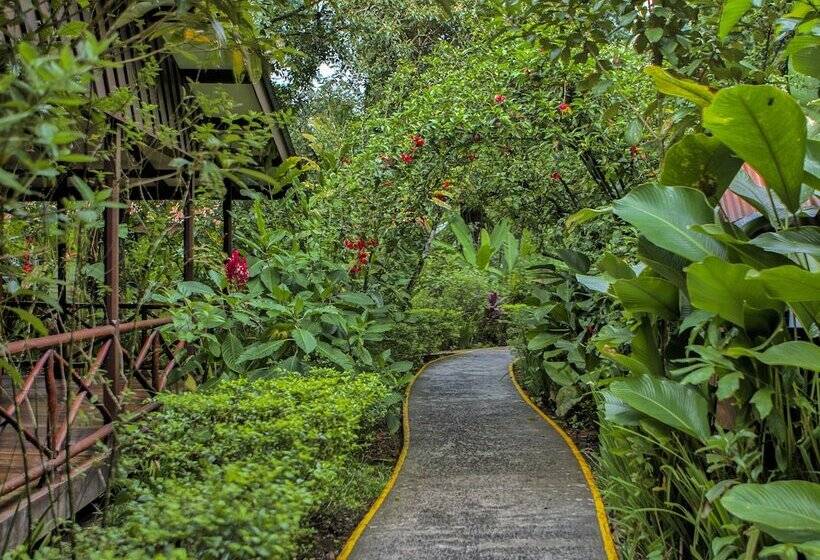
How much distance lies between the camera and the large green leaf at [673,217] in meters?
2.90

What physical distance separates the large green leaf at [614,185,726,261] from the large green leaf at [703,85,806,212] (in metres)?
0.34

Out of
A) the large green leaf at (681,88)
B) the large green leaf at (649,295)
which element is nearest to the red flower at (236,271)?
the large green leaf at (649,295)

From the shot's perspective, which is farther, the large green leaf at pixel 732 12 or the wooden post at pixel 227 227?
the wooden post at pixel 227 227

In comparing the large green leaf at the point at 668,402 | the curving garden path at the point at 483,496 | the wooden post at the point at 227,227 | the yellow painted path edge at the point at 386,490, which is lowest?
the curving garden path at the point at 483,496

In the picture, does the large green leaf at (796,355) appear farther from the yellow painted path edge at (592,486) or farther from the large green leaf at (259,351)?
the large green leaf at (259,351)

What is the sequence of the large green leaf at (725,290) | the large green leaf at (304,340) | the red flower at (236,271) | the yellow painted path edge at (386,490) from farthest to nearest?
the red flower at (236,271) → the large green leaf at (304,340) → the yellow painted path edge at (386,490) → the large green leaf at (725,290)

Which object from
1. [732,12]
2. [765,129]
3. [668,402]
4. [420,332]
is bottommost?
[420,332]

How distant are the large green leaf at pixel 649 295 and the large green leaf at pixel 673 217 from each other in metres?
0.31

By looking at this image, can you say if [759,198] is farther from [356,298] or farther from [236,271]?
[236,271]

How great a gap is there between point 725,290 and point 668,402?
59 cm

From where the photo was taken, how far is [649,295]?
3.24 meters

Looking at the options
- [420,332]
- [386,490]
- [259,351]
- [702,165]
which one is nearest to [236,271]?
[259,351]

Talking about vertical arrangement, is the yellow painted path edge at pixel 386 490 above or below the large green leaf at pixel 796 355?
below

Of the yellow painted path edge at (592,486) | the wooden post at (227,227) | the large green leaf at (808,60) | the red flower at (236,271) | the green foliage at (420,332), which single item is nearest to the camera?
the large green leaf at (808,60)
